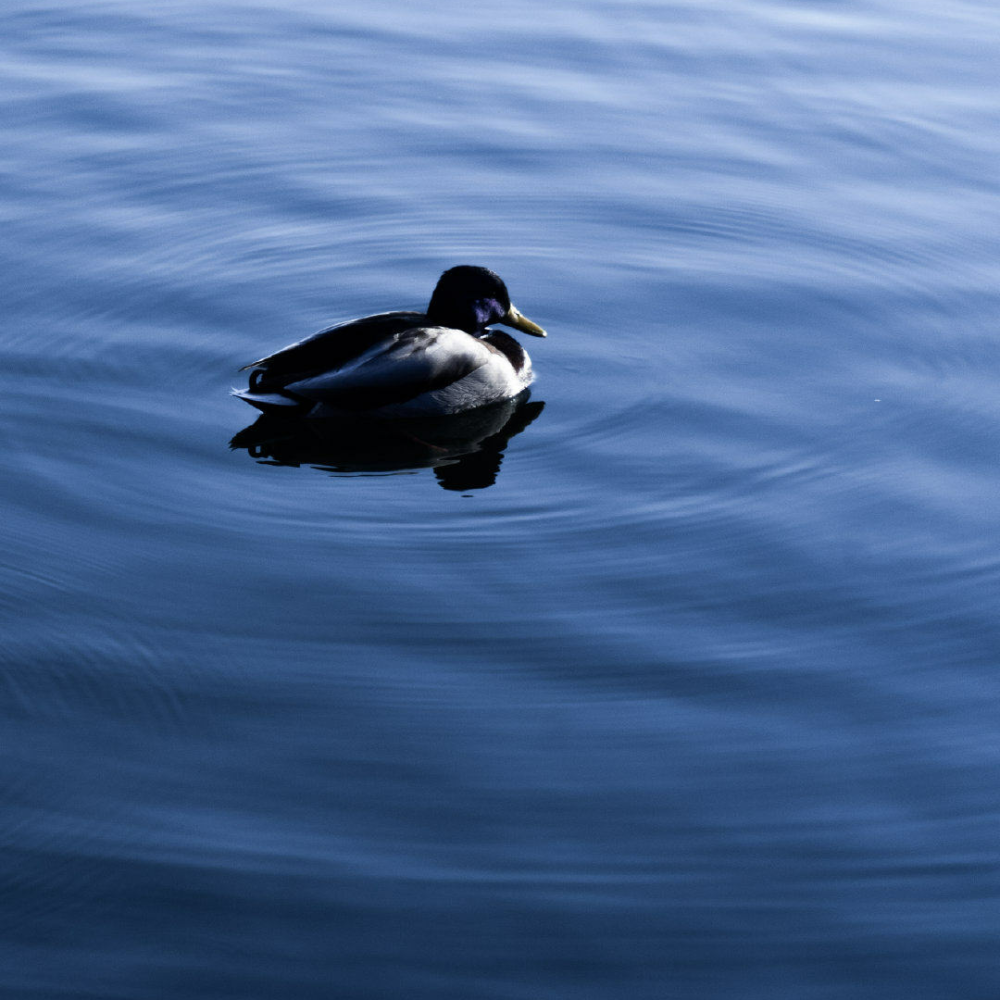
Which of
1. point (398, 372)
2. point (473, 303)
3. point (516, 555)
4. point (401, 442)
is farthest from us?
point (473, 303)

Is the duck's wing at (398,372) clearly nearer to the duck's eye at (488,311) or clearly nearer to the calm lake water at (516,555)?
the calm lake water at (516,555)

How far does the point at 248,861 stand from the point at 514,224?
560 centimetres

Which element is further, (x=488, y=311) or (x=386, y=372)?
(x=488, y=311)

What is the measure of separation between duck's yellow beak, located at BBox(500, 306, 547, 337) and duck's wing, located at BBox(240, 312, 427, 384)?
0.79 meters

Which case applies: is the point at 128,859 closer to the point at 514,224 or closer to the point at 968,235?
the point at 514,224

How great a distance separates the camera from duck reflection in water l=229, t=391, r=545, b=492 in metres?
6.99

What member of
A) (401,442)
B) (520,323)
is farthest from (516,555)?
(520,323)

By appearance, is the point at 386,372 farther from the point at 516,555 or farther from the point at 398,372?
the point at 516,555

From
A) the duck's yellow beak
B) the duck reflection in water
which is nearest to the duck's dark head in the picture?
the duck's yellow beak

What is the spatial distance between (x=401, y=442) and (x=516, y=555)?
1353 millimetres

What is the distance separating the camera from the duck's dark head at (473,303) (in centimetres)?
794

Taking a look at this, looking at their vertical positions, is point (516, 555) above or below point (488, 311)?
below

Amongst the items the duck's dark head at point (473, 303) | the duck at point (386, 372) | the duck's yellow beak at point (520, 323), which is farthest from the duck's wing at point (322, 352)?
the duck's yellow beak at point (520, 323)

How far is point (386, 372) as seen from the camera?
741cm
